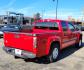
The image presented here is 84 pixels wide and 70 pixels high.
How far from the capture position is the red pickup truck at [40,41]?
7090 mm

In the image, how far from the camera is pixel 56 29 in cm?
910

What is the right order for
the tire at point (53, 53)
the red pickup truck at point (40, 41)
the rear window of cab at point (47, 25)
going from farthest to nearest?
the rear window of cab at point (47, 25) → the tire at point (53, 53) → the red pickup truck at point (40, 41)

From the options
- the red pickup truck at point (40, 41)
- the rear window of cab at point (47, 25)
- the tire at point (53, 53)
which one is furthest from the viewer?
the rear window of cab at point (47, 25)

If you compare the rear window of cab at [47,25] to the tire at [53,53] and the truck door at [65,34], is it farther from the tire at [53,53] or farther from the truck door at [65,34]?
the tire at [53,53]

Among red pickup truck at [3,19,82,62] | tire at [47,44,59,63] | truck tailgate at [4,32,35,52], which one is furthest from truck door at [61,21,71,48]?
truck tailgate at [4,32,35,52]

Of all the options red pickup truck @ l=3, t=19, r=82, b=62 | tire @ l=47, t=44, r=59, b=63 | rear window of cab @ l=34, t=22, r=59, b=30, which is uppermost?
rear window of cab @ l=34, t=22, r=59, b=30

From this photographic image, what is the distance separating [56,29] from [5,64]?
118 inches

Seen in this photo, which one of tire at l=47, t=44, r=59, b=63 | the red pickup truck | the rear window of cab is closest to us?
the red pickup truck

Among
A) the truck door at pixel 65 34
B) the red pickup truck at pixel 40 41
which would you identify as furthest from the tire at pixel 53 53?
the truck door at pixel 65 34

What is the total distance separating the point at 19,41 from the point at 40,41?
94 cm

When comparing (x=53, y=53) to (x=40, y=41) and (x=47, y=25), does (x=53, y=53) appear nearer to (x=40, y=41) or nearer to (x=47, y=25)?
(x=40, y=41)

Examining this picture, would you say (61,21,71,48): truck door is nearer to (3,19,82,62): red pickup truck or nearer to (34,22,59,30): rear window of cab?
(3,19,82,62): red pickup truck

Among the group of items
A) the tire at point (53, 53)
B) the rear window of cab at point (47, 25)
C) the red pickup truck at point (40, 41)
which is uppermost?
the rear window of cab at point (47, 25)

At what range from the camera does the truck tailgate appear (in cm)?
715
